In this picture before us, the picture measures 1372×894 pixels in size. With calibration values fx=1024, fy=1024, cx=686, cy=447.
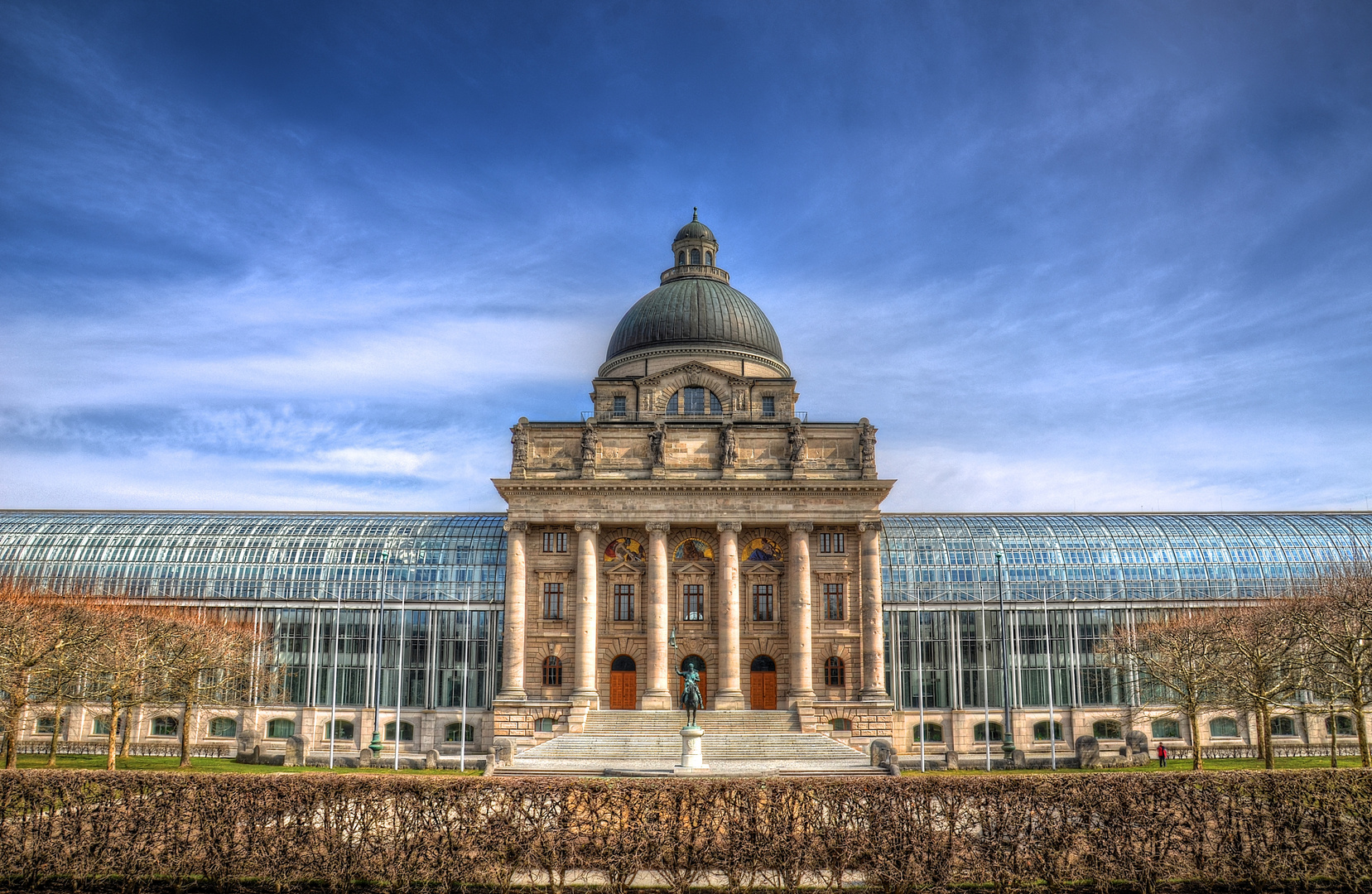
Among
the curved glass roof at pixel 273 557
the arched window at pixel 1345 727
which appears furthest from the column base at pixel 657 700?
the arched window at pixel 1345 727

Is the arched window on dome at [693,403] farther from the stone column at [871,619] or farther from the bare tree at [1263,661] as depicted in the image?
the bare tree at [1263,661]

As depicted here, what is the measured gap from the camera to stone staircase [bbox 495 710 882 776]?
5403 cm

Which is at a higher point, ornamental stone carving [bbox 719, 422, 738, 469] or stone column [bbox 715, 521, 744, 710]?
ornamental stone carving [bbox 719, 422, 738, 469]

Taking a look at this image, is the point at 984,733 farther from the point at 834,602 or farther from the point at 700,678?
the point at 700,678

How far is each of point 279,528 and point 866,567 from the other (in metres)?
47.3

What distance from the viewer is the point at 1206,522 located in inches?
3349

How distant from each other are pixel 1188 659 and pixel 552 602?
4120cm

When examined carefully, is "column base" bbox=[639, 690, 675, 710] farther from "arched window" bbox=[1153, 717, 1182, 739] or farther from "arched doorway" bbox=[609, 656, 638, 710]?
"arched window" bbox=[1153, 717, 1182, 739]

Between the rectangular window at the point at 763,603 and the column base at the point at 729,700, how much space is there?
5.88m

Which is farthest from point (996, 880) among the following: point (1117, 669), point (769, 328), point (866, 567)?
point (769, 328)

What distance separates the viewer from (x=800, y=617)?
69.9 m

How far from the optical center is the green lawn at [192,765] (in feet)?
175

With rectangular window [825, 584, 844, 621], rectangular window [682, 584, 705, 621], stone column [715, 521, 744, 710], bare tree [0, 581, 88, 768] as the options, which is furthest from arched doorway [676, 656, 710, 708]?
bare tree [0, 581, 88, 768]

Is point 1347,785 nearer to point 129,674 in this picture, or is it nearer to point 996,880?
point 996,880
